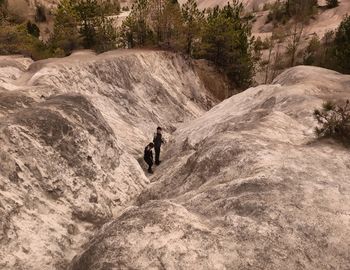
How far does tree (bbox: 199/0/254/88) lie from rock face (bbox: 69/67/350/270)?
25248 millimetres

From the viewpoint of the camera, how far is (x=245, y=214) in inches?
336

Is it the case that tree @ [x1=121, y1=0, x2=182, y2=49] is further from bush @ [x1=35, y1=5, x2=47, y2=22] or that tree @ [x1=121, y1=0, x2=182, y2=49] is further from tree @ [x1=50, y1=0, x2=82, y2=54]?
bush @ [x1=35, y1=5, x2=47, y2=22]

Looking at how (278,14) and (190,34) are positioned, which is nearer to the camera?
(190,34)

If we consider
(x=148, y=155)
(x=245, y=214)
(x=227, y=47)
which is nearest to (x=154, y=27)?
(x=227, y=47)

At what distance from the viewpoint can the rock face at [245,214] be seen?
742 centimetres

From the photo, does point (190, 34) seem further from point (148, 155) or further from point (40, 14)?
point (40, 14)

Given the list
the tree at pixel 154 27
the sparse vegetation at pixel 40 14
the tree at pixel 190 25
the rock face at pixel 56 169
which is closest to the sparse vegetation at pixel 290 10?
the tree at pixel 190 25

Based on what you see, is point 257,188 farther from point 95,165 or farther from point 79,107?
point 79,107

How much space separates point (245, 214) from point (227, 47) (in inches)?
1252

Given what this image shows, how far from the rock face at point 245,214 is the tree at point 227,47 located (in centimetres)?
2525

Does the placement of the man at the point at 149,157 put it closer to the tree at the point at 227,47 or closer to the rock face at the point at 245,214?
the rock face at the point at 245,214

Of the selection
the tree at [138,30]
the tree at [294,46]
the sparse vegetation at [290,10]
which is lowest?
the tree at [294,46]

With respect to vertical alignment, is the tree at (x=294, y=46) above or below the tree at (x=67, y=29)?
below

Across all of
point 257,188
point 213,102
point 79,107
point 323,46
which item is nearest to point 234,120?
point 79,107
